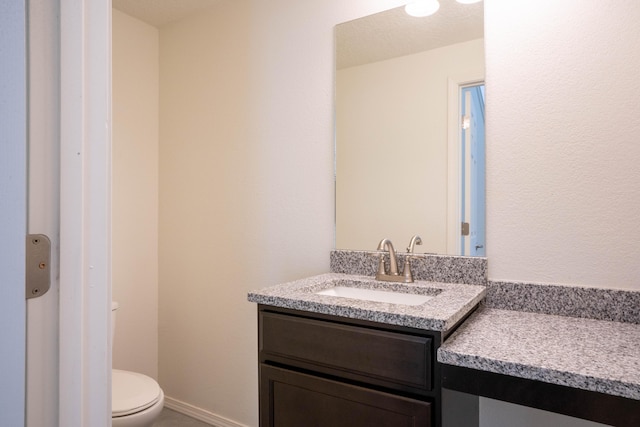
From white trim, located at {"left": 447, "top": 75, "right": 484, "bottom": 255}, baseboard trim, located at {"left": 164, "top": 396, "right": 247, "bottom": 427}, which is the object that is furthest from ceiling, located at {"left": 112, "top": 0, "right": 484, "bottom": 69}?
baseboard trim, located at {"left": 164, "top": 396, "right": 247, "bottom": 427}

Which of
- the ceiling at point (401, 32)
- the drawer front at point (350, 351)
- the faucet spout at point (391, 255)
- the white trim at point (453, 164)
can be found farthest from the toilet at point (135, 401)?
the ceiling at point (401, 32)

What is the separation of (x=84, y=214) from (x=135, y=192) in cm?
211

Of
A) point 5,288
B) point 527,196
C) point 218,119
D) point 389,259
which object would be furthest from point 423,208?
point 5,288

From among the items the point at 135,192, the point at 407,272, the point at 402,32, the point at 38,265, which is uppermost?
the point at 402,32

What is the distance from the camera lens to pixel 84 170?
567mm

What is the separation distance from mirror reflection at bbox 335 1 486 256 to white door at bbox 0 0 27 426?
1441 mm

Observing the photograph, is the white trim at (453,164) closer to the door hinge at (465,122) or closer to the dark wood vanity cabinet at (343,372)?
the door hinge at (465,122)

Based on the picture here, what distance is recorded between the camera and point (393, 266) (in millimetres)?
1693

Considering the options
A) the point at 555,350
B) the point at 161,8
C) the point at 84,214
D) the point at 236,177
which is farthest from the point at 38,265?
the point at 161,8

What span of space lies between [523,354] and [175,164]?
2177 millimetres

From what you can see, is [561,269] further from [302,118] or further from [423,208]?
[302,118]

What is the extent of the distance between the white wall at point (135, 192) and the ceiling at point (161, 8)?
0.20 feet

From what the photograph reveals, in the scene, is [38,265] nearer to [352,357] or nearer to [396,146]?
[352,357]

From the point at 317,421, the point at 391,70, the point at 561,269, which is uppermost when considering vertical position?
the point at 391,70
